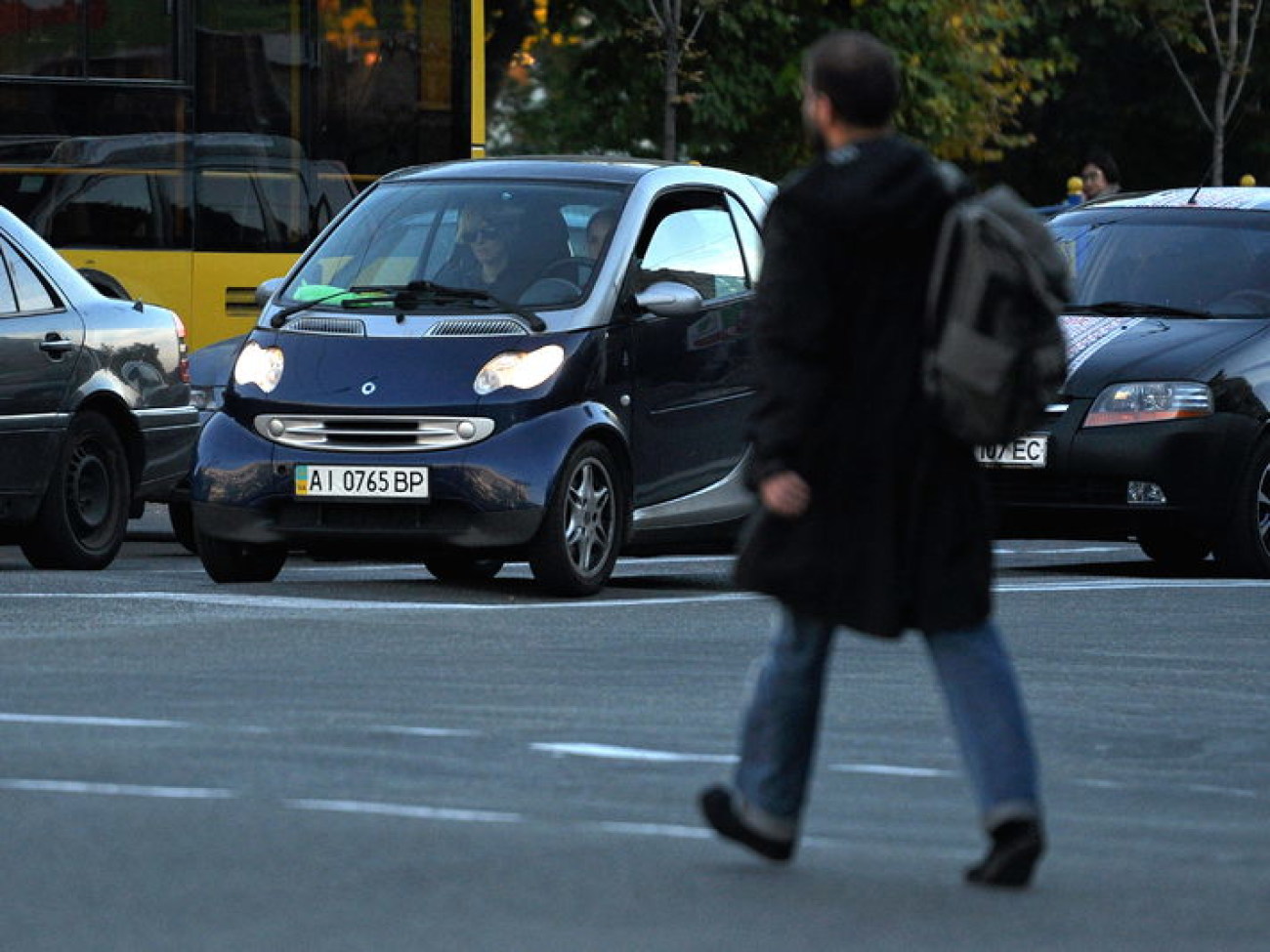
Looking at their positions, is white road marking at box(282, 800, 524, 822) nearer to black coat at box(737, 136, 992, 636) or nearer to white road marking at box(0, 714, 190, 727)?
black coat at box(737, 136, 992, 636)

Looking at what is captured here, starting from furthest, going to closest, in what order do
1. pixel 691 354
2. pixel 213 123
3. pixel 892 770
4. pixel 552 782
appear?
pixel 213 123
pixel 691 354
pixel 892 770
pixel 552 782

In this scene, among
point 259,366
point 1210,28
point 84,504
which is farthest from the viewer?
point 1210,28

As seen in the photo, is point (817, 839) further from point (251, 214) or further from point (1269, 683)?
point (251, 214)

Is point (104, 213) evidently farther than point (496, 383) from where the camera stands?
Yes

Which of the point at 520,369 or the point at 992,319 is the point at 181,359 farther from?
the point at 992,319

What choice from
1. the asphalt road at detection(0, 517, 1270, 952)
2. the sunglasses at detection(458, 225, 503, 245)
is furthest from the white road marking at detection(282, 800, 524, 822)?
the sunglasses at detection(458, 225, 503, 245)

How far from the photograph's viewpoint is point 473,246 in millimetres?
13281

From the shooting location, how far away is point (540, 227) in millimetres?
13328

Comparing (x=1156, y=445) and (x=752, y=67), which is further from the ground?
(x=1156, y=445)

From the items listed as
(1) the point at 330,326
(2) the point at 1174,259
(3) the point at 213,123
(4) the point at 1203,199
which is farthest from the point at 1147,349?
(3) the point at 213,123

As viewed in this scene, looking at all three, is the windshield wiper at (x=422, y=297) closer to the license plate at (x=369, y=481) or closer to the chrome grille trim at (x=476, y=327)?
the chrome grille trim at (x=476, y=327)

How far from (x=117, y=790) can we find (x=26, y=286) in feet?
24.7

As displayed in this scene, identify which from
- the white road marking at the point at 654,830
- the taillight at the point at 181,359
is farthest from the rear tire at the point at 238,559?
the white road marking at the point at 654,830

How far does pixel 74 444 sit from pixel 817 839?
8425mm
